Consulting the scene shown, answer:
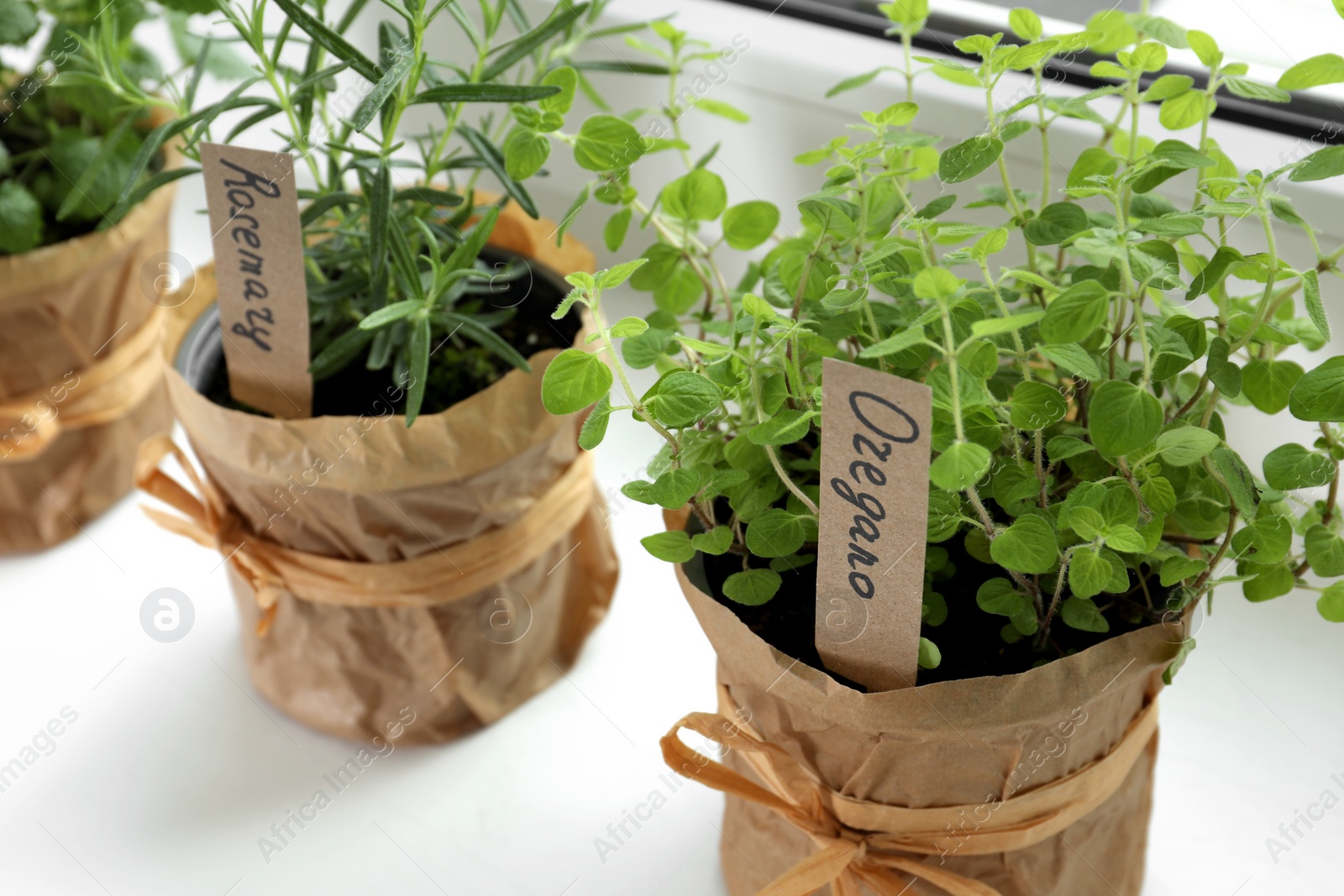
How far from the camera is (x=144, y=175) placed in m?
1.17

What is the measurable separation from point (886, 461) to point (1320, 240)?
60cm

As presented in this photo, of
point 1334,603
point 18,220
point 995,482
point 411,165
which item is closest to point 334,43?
point 411,165

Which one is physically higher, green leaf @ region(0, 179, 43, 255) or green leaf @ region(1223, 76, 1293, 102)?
green leaf @ region(1223, 76, 1293, 102)

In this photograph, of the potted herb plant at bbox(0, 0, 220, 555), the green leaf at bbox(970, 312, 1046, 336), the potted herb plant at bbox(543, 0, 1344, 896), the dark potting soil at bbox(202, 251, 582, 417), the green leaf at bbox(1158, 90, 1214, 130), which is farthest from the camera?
the potted herb plant at bbox(0, 0, 220, 555)

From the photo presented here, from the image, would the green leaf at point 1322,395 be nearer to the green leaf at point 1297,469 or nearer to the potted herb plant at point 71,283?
the green leaf at point 1297,469

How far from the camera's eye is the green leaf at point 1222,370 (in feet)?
1.96

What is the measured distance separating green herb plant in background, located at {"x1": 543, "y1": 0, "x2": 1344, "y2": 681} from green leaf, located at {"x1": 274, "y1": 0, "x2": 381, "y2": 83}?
0.80 ft

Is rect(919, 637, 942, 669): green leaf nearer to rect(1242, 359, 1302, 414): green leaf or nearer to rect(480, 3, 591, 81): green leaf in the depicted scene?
rect(1242, 359, 1302, 414): green leaf

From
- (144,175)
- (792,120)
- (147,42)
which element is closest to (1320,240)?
(792,120)

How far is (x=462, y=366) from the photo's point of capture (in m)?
0.99

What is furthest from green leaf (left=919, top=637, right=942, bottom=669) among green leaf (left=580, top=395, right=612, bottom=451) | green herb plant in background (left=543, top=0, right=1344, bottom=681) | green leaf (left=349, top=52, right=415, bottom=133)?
green leaf (left=349, top=52, right=415, bottom=133)

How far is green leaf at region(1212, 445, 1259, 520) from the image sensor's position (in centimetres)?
61

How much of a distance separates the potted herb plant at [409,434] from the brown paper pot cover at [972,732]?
0.25m

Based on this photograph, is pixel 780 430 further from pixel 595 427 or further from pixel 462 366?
pixel 462 366
